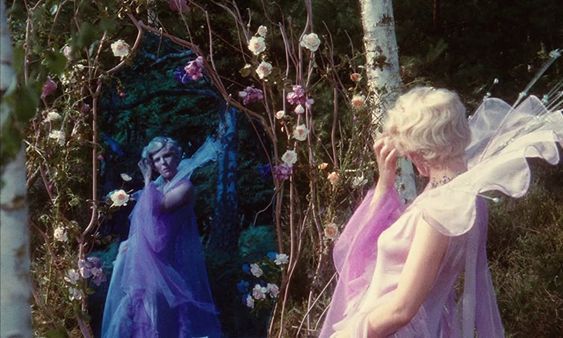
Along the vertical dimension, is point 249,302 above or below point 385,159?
below

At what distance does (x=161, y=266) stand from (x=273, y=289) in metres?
0.53

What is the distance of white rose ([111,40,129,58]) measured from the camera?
474 cm

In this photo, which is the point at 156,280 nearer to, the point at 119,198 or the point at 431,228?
the point at 119,198

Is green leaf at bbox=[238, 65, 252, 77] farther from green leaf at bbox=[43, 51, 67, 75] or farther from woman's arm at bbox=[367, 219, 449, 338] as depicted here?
green leaf at bbox=[43, 51, 67, 75]

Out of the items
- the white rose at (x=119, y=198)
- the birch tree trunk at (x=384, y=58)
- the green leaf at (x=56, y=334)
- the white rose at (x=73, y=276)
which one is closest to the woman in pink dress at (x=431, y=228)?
the green leaf at (x=56, y=334)

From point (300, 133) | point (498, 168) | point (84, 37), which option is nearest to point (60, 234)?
point (300, 133)

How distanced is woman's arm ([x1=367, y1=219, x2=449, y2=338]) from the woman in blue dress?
192 cm

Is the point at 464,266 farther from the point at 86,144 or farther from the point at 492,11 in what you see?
the point at 492,11


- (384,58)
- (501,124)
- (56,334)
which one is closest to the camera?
(56,334)

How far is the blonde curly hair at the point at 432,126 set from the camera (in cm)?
301

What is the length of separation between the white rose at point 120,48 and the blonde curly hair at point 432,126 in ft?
6.34

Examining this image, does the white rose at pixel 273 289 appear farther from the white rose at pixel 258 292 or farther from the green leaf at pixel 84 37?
the green leaf at pixel 84 37

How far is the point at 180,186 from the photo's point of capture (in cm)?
480

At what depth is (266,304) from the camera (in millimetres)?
5059
